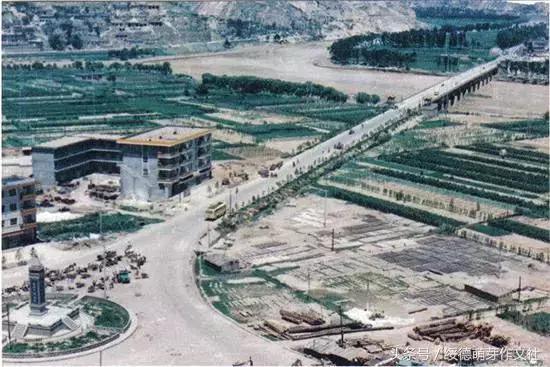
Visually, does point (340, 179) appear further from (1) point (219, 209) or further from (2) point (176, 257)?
(2) point (176, 257)

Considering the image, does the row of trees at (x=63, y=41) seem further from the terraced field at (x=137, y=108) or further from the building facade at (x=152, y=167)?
the building facade at (x=152, y=167)

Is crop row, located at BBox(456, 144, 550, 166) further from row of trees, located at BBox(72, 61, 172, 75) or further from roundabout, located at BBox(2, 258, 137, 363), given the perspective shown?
row of trees, located at BBox(72, 61, 172, 75)

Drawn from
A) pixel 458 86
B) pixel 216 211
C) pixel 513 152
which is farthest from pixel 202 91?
pixel 216 211

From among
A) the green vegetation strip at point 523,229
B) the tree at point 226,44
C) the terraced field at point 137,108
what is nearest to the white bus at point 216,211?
the green vegetation strip at point 523,229

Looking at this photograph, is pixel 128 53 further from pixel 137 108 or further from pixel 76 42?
pixel 137 108

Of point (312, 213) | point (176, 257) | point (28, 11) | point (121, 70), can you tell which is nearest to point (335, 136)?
point (312, 213)

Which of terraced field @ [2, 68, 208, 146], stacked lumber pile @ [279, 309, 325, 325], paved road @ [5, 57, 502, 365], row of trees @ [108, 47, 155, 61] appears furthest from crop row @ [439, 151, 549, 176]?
row of trees @ [108, 47, 155, 61]
